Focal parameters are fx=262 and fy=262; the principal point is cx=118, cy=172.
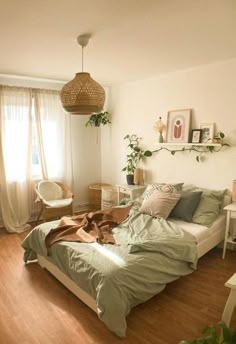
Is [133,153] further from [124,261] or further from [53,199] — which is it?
[124,261]

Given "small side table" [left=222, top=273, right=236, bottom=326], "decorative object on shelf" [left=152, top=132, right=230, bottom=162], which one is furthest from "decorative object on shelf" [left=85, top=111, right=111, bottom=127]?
"small side table" [left=222, top=273, right=236, bottom=326]

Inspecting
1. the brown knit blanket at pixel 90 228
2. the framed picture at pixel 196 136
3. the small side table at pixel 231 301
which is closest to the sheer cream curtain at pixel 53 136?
the brown knit blanket at pixel 90 228

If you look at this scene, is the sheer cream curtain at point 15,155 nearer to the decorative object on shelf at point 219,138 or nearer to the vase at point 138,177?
the vase at point 138,177

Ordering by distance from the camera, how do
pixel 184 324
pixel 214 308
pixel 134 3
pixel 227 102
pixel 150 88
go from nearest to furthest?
pixel 134 3 < pixel 184 324 < pixel 214 308 < pixel 227 102 < pixel 150 88

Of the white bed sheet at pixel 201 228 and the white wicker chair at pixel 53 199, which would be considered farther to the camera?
the white wicker chair at pixel 53 199

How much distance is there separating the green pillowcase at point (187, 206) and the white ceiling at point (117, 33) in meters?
1.65

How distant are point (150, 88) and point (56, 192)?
90.0 inches

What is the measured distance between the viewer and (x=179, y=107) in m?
3.81

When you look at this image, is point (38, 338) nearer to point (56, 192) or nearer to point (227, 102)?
point (56, 192)

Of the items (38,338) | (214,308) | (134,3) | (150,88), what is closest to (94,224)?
(38,338)

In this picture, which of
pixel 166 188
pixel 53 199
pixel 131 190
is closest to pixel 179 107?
pixel 166 188

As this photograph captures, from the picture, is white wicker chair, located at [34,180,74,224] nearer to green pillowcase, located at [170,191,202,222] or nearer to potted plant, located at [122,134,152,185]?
potted plant, located at [122,134,152,185]

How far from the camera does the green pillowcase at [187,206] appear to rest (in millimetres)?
3164

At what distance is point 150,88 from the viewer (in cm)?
417
